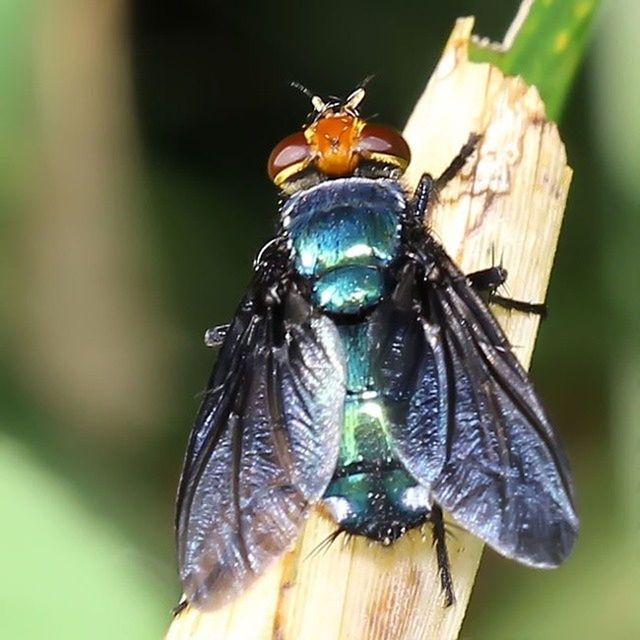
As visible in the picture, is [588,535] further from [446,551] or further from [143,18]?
[143,18]

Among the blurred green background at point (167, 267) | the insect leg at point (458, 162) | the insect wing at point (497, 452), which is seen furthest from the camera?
the blurred green background at point (167, 267)

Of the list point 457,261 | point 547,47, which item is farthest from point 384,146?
point 547,47

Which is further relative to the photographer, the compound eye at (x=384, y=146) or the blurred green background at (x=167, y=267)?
the blurred green background at (x=167, y=267)

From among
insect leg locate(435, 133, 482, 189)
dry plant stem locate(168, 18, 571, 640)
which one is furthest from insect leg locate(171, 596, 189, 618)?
insect leg locate(435, 133, 482, 189)

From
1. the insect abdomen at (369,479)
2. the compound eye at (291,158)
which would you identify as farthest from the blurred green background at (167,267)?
the compound eye at (291,158)

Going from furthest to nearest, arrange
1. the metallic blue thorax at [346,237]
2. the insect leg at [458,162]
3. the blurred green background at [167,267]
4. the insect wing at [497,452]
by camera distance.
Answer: the blurred green background at [167,267] < the insect leg at [458,162] < the metallic blue thorax at [346,237] < the insect wing at [497,452]

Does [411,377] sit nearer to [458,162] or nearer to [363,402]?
[363,402]

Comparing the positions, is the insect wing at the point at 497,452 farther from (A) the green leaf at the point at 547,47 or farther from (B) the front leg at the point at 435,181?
(A) the green leaf at the point at 547,47
